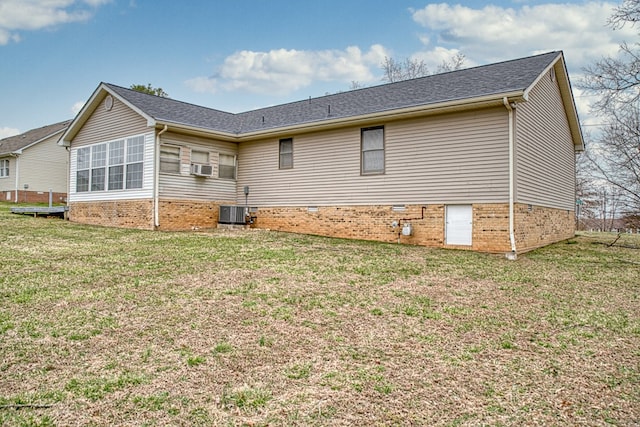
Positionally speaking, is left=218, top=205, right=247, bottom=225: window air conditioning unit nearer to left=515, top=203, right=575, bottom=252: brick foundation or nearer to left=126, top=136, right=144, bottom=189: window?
left=126, top=136, right=144, bottom=189: window

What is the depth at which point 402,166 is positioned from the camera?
11.9m

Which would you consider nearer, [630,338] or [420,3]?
[630,338]

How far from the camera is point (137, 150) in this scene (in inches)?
559

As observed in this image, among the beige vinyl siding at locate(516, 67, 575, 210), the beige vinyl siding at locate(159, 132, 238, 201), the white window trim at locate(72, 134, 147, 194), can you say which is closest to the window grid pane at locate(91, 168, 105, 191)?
the white window trim at locate(72, 134, 147, 194)

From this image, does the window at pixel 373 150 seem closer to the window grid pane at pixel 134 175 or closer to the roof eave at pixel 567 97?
the roof eave at pixel 567 97

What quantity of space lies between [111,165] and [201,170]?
333 centimetres

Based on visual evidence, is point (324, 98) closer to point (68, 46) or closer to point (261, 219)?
point (261, 219)

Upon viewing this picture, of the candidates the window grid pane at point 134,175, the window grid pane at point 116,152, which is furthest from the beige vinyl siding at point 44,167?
the window grid pane at point 134,175

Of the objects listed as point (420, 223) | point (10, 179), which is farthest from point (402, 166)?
point (10, 179)

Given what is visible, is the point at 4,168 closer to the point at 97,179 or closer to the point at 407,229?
the point at 97,179

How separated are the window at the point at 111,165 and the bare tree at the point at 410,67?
21.0 metres

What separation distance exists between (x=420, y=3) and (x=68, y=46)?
1503 centimetres

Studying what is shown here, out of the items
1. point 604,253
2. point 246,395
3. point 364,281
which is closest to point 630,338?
point 364,281

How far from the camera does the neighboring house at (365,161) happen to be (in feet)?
35.2
